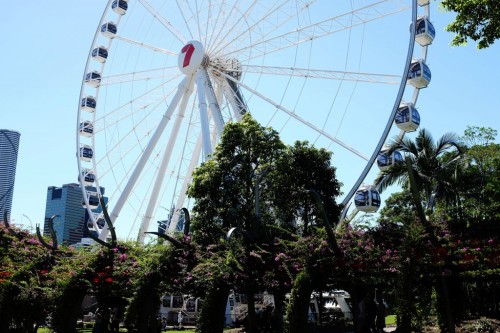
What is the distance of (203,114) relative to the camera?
89.1 ft

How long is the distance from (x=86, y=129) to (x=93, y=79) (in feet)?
9.82

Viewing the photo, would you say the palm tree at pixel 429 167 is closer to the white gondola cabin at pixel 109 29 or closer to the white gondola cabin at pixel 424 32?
the white gondola cabin at pixel 424 32

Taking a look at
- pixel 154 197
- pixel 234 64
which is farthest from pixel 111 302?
pixel 234 64

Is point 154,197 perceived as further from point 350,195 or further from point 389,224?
point 389,224

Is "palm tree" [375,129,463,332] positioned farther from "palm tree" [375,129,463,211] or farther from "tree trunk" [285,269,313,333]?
"tree trunk" [285,269,313,333]

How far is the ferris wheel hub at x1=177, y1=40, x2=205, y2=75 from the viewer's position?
96.0 feet

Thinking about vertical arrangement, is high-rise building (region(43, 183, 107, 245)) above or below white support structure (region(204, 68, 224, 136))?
above

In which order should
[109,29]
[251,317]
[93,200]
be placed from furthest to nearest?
1. [109,29]
2. [93,200]
3. [251,317]

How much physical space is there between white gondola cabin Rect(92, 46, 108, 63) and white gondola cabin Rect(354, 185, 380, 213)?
19.1 m

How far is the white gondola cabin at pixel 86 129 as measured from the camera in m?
34.2

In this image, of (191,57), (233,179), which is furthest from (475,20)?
(191,57)

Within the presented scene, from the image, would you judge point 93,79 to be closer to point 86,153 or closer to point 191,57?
point 86,153

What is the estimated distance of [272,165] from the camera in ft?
80.0

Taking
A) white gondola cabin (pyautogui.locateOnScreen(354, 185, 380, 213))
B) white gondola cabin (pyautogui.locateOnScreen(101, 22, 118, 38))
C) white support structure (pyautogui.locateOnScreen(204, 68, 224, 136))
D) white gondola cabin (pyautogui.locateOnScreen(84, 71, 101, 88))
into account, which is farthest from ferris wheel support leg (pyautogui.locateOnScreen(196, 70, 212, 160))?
white gondola cabin (pyautogui.locateOnScreen(84, 71, 101, 88))
